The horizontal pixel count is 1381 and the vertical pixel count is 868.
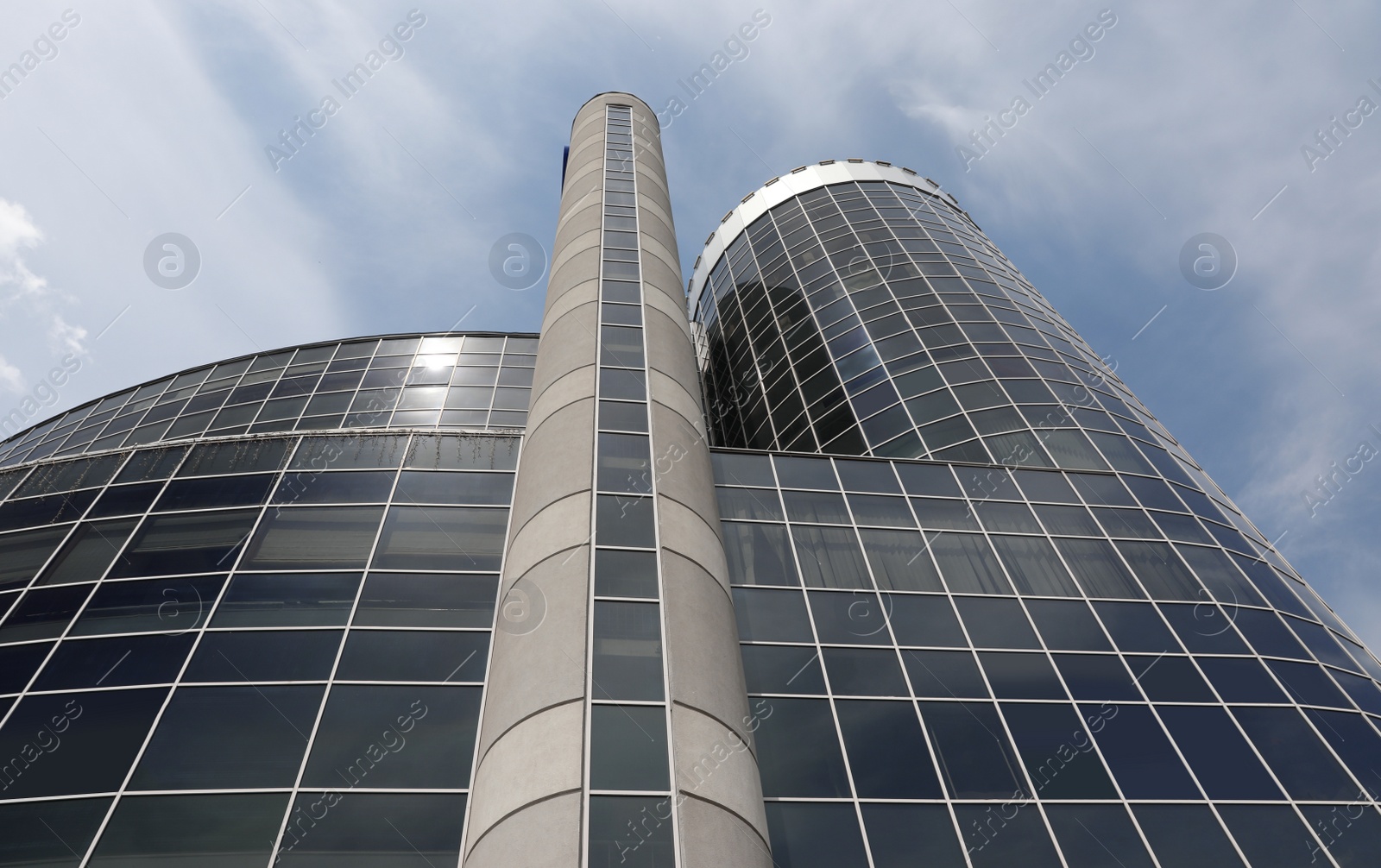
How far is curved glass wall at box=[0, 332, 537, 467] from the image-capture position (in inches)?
1153

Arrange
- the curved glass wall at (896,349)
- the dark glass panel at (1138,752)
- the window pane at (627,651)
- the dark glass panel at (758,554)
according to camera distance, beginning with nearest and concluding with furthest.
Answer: the window pane at (627,651)
the dark glass panel at (1138,752)
the dark glass panel at (758,554)
the curved glass wall at (896,349)

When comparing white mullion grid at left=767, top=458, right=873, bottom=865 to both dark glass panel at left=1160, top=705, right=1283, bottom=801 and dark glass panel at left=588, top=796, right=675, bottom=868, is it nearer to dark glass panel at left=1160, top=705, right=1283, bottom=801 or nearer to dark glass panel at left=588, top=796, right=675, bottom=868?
dark glass panel at left=588, top=796, right=675, bottom=868

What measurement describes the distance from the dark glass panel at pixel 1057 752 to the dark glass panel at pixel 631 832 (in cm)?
758

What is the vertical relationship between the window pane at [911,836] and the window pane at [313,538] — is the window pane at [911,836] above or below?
below

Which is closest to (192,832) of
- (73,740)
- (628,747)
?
(73,740)

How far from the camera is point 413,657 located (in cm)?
1532

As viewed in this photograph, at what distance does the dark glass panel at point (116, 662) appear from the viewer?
14.8 m

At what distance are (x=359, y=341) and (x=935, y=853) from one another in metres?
28.3

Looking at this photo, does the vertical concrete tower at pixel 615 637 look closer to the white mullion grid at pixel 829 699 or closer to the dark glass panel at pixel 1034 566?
the white mullion grid at pixel 829 699

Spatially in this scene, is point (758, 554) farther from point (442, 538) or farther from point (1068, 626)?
point (442, 538)

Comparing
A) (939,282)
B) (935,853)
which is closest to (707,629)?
(935,853)

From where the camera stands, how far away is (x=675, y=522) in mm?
15742

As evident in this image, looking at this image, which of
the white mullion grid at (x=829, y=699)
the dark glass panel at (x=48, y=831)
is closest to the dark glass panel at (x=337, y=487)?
the dark glass panel at (x=48, y=831)

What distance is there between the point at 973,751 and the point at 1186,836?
3.65m
